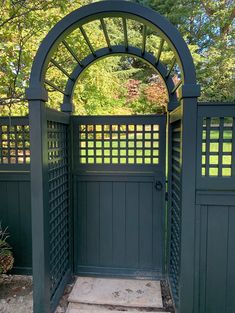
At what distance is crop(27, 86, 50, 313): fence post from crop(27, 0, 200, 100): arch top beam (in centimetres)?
12

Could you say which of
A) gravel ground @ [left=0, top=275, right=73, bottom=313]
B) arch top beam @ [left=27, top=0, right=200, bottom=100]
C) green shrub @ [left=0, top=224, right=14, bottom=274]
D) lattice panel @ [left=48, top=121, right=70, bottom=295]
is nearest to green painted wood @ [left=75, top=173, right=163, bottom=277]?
lattice panel @ [left=48, top=121, right=70, bottom=295]

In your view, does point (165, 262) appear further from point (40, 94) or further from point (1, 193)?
point (40, 94)

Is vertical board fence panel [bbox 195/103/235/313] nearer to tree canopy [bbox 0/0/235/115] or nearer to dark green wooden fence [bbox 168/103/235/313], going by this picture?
dark green wooden fence [bbox 168/103/235/313]

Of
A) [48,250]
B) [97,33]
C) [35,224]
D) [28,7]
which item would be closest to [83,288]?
[48,250]

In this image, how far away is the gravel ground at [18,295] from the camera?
2.18 meters

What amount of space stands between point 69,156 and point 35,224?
88 centimetres

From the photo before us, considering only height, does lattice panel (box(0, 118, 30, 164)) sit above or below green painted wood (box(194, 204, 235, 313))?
above

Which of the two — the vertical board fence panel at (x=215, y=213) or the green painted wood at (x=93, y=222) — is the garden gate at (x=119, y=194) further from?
the vertical board fence panel at (x=215, y=213)

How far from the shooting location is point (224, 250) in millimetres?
1898

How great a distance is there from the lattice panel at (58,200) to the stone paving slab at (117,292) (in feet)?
0.75

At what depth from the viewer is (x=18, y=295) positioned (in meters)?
2.36

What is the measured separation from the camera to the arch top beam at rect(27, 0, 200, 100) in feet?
5.65

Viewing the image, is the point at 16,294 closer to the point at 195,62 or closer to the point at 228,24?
the point at 195,62

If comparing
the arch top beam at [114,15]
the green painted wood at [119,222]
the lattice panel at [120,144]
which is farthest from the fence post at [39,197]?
the green painted wood at [119,222]
